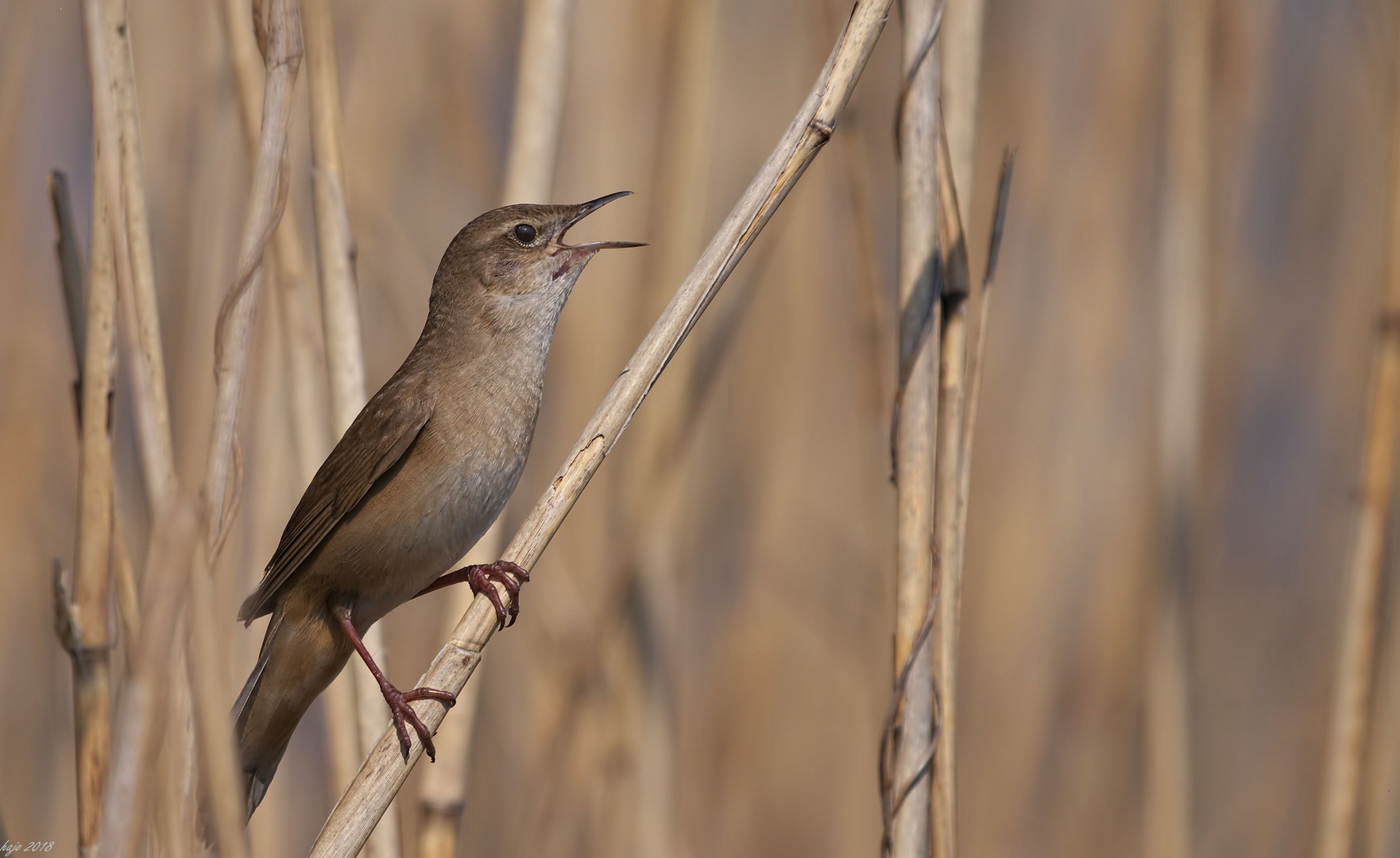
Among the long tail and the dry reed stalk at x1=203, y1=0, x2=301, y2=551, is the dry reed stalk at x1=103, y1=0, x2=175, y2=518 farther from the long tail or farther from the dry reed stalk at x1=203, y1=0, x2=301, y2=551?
the long tail

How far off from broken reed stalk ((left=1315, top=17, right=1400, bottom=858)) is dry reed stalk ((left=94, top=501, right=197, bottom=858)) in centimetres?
193

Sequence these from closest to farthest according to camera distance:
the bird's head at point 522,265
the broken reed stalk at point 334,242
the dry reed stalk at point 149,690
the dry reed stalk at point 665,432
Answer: the dry reed stalk at point 149,690 → the broken reed stalk at point 334,242 → the bird's head at point 522,265 → the dry reed stalk at point 665,432

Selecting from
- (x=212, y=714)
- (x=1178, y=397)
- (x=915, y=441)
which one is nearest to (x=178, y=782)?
(x=212, y=714)

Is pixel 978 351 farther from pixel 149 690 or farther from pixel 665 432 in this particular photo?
pixel 149 690

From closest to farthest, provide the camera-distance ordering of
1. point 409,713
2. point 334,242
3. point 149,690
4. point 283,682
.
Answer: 1. point 149,690
2. point 409,713
3. point 334,242
4. point 283,682

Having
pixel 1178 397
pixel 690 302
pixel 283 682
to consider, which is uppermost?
pixel 690 302

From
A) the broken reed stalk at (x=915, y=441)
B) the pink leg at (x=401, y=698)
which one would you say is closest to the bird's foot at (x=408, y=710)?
the pink leg at (x=401, y=698)

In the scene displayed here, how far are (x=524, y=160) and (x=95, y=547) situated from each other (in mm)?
922

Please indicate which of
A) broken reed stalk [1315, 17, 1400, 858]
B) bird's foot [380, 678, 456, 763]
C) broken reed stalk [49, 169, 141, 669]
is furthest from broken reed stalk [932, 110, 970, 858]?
broken reed stalk [49, 169, 141, 669]

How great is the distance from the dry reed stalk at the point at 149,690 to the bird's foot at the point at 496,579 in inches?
17.7

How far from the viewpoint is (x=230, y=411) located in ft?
4.30

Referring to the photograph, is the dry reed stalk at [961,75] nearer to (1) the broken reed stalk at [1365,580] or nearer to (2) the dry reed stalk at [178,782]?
(1) the broken reed stalk at [1365,580]

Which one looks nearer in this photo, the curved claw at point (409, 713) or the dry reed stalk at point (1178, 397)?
the curved claw at point (409, 713)

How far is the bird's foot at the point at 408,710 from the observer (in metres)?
1.45
